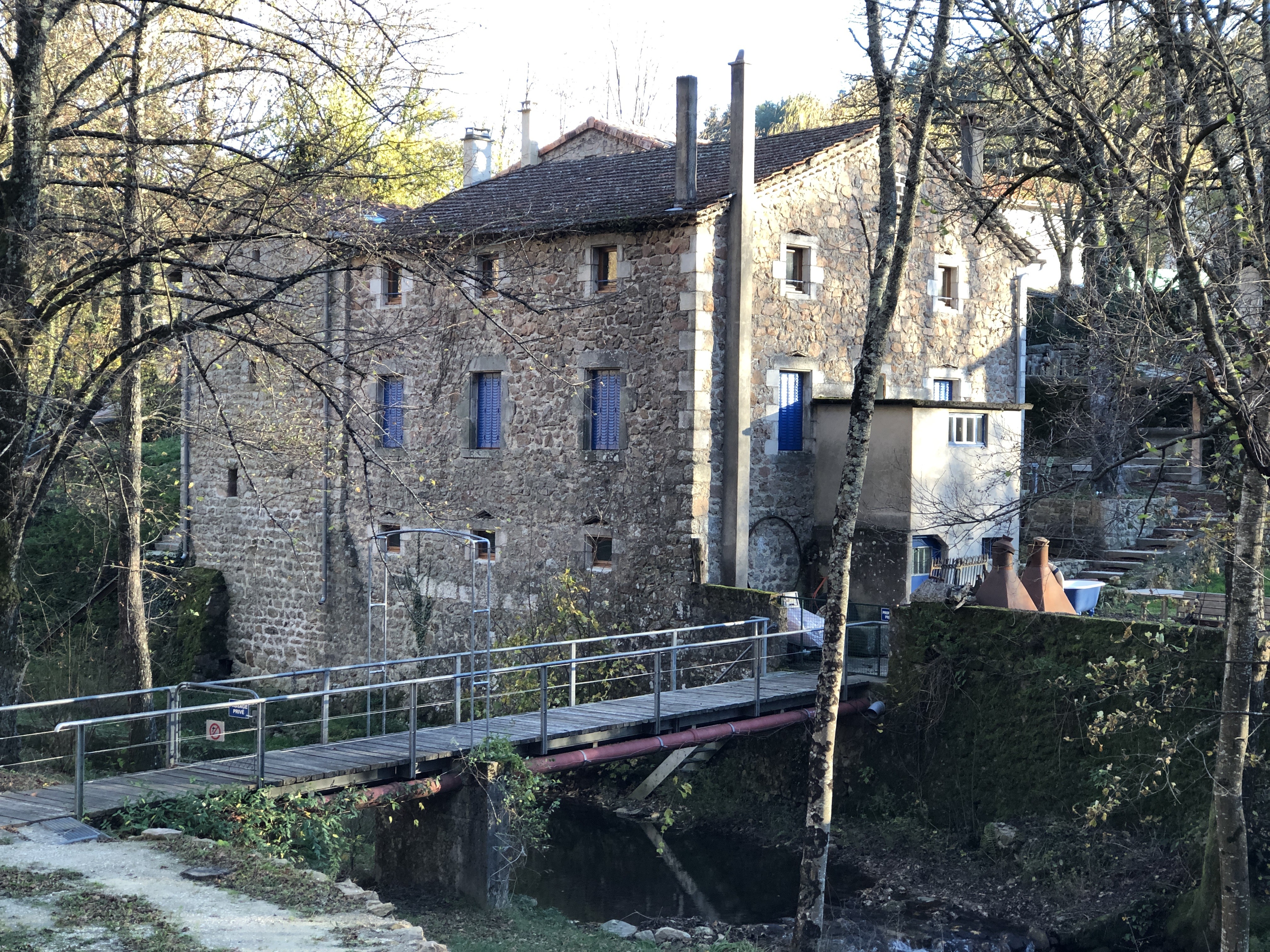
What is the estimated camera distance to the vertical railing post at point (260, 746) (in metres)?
10.3

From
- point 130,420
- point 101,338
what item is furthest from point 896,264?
point 101,338

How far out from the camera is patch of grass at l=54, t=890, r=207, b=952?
6.83 metres

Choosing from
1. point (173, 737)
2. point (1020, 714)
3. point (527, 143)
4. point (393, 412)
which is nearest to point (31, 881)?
point (173, 737)

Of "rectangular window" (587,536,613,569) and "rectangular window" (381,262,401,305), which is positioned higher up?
"rectangular window" (381,262,401,305)

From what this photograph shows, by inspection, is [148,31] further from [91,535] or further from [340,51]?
[91,535]

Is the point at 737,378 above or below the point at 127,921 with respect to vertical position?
above

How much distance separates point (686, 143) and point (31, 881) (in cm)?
1315

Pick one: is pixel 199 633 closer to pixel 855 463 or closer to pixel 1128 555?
pixel 855 463

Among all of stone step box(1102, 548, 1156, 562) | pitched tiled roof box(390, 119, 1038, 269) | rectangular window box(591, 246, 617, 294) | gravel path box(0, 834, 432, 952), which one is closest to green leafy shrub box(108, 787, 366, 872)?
gravel path box(0, 834, 432, 952)

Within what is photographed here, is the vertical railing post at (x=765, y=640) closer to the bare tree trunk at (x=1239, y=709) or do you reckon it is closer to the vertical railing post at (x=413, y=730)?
the vertical railing post at (x=413, y=730)

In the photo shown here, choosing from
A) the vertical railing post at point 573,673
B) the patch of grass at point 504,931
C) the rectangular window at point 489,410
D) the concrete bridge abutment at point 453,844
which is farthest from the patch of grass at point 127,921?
the rectangular window at point 489,410

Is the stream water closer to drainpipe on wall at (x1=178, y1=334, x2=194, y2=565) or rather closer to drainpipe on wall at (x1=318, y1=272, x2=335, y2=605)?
drainpipe on wall at (x1=318, y1=272, x2=335, y2=605)

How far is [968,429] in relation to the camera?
62.8ft

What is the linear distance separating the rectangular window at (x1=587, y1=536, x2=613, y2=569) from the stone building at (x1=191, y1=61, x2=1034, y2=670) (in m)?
0.04
